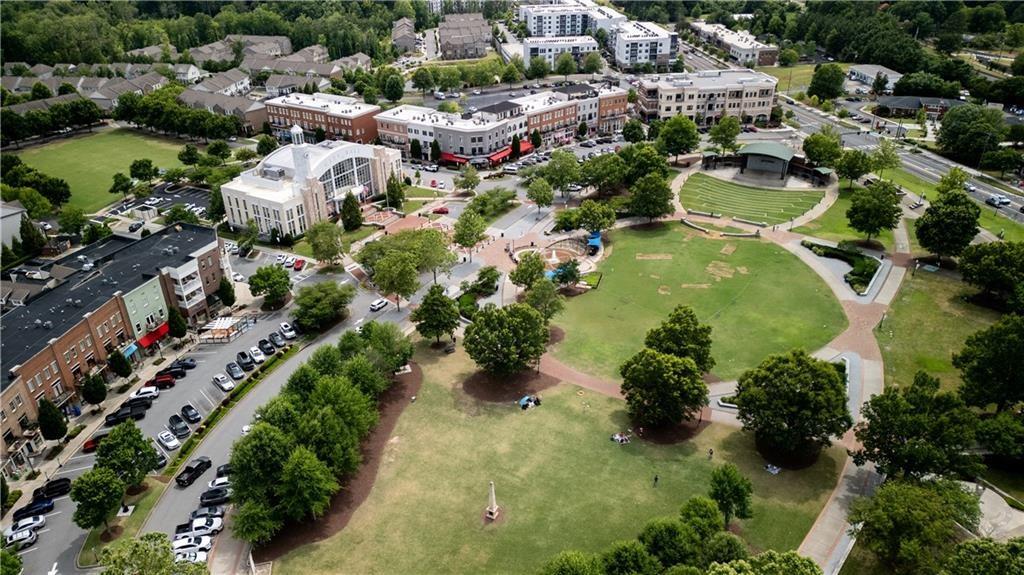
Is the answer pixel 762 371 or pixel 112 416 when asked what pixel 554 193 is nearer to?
pixel 762 371

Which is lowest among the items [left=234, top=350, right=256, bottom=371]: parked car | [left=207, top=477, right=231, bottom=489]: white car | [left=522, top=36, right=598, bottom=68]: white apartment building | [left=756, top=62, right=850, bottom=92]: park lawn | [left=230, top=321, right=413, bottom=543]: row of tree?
[left=207, top=477, right=231, bottom=489]: white car

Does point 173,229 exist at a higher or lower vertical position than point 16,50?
lower

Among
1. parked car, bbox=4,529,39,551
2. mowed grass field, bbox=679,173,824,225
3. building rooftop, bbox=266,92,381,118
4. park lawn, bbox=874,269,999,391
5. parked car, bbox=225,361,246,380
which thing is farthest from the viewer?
building rooftop, bbox=266,92,381,118

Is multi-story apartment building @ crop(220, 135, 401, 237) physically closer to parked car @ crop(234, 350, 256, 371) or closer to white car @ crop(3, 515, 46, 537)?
parked car @ crop(234, 350, 256, 371)

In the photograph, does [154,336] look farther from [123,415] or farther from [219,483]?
[219,483]

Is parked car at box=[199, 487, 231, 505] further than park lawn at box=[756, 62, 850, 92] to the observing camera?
No

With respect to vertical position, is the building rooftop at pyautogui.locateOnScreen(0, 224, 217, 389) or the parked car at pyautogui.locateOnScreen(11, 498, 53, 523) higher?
the building rooftop at pyautogui.locateOnScreen(0, 224, 217, 389)

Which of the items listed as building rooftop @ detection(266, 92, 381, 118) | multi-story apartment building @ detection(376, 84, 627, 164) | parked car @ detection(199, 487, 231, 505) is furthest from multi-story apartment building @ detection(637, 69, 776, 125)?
parked car @ detection(199, 487, 231, 505)

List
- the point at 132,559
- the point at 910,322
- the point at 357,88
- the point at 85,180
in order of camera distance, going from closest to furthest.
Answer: the point at 132,559 < the point at 910,322 < the point at 85,180 < the point at 357,88

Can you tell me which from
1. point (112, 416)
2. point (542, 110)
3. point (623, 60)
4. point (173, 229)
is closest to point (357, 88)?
point (542, 110)
